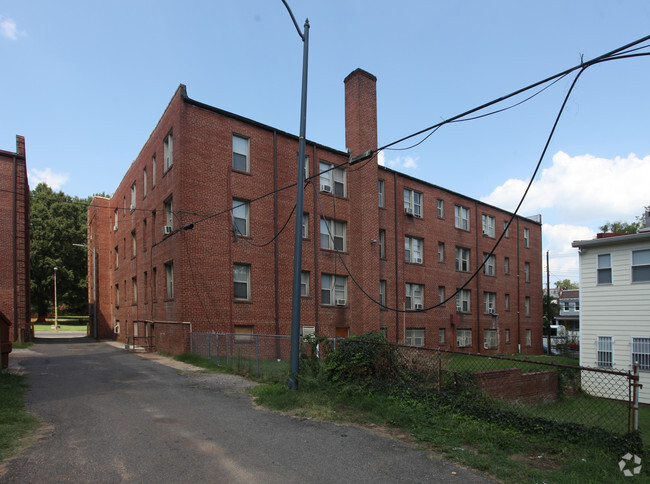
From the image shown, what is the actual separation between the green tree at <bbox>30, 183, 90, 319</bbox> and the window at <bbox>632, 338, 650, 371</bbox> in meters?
50.7

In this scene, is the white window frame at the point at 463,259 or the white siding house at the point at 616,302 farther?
the white window frame at the point at 463,259

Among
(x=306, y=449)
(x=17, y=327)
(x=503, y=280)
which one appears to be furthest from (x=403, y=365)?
(x=503, y=280)

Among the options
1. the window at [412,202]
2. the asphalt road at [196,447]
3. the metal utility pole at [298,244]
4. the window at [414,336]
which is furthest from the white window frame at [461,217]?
the asphalt road at [196,447]

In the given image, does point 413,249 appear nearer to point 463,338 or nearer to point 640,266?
point 463,338

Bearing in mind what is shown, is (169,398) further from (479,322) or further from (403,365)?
(479,322)

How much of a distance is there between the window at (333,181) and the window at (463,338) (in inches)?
561

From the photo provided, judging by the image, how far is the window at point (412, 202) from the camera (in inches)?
1183

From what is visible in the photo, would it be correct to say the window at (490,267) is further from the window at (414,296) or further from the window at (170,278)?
the window at (170,278)

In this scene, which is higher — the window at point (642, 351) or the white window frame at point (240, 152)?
the white window frame at point (240, 152)

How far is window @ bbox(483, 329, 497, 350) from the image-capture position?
3528 cm

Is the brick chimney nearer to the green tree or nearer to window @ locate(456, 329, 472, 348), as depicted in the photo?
window @ locate(456, 329, 472, 348)

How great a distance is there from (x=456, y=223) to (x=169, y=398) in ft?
90.7

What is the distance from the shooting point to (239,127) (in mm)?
21938

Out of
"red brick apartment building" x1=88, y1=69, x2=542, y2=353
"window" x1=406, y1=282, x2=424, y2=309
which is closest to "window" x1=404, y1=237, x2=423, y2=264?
"red brick apartment building" x1=88, y1=69, x2=542, y2=353
